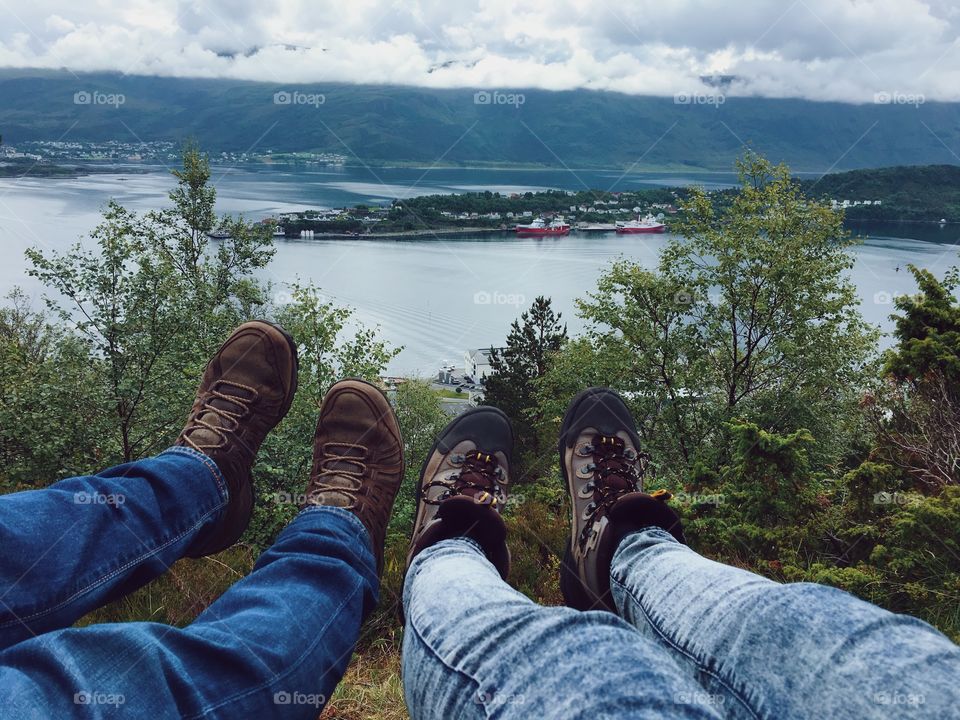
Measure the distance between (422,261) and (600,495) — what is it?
63.7 meters

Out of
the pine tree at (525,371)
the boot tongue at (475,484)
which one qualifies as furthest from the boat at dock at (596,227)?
the boot tongue at (475,484)

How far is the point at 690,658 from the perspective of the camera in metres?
1.29

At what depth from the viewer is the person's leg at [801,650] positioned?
3.00 ft

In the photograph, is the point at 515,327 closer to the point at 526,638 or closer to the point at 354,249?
the point at 526,638

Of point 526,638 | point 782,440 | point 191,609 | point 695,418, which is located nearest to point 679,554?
point 526,638

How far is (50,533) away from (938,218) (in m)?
92.5

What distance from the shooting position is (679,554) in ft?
5.65

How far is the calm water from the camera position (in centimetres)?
4828

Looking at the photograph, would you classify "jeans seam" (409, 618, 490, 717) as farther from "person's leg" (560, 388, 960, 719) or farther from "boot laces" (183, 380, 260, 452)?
"boot laces" (183, 380, 260, 452)

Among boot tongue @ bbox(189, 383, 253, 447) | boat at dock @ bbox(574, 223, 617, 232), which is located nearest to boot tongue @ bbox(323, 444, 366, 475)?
boot tongue @ bbox(189, 383, 253, 447)

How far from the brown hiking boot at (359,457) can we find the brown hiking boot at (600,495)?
78 centimetres

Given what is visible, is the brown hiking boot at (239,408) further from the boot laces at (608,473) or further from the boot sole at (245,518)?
the boot laces at (608,473)

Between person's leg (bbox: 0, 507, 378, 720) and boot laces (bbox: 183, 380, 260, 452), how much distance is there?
0.88m

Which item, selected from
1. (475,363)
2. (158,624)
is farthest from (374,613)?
(475,363)
